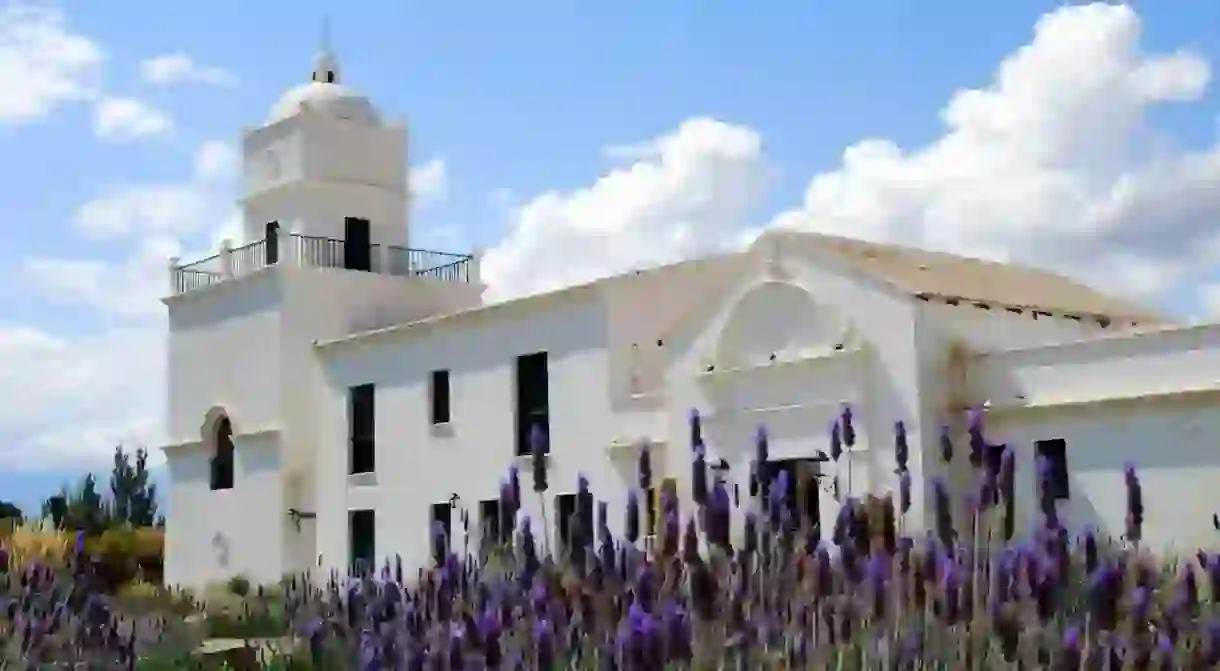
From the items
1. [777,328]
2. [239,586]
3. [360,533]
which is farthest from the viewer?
[239,586]

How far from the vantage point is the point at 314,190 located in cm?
2650

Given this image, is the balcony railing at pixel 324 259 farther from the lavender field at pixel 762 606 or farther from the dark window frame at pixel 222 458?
the lavender field at pixel 762 606

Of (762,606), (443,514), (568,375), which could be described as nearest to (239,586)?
(443,514)

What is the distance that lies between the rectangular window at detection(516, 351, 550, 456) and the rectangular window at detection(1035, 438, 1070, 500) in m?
7.25

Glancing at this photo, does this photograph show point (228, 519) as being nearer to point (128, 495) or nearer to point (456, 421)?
point (456, 421)

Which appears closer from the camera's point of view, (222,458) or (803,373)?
(803,373)

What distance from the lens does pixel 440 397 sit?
22625 millimetres

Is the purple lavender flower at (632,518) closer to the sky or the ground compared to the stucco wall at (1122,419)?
closer to the ground

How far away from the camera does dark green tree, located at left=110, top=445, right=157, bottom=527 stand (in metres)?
53.8

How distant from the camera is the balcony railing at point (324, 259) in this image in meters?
26.2

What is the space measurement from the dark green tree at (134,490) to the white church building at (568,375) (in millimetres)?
26924

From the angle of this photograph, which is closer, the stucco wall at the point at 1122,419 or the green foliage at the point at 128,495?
the stucco wall at the point at 1122,419

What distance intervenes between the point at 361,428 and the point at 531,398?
4.24m

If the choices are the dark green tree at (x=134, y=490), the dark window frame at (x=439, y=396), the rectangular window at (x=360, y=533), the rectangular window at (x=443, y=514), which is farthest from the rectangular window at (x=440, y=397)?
the dark green tree at (x=134, y=490)
